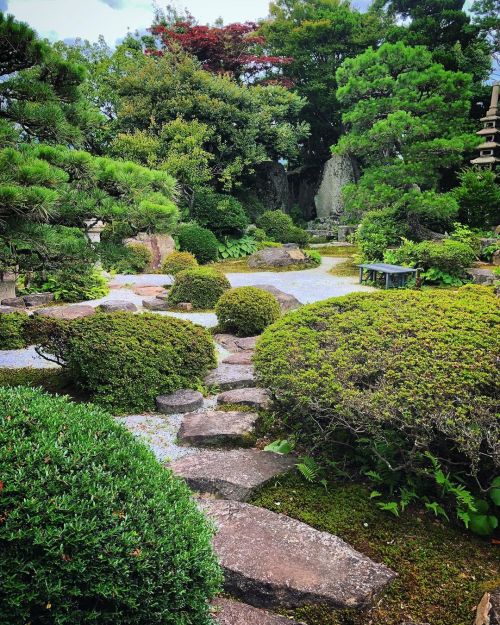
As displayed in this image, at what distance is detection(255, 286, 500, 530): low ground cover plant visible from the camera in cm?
257

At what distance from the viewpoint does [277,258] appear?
14547mm

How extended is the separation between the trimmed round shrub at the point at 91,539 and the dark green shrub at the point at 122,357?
8.36 ft

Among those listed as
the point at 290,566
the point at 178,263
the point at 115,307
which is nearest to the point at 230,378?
the point at 290,566

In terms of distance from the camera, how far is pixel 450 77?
12078mm

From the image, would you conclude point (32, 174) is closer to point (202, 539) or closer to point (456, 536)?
point (202, 539)

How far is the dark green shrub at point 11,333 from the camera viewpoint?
6180 millimetres

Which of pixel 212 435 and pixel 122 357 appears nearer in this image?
pixel 212 435

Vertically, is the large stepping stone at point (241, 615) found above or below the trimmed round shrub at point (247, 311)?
below

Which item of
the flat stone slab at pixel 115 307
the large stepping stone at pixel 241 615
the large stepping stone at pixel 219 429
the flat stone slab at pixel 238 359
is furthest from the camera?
the flat stone slab at pixel 115 307

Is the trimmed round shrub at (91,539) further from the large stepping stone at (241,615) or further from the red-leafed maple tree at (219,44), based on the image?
the red-leafed maple tree at (219,44)

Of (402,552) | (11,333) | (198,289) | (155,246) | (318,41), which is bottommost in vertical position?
(402,552)

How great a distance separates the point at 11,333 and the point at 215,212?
11.8 m

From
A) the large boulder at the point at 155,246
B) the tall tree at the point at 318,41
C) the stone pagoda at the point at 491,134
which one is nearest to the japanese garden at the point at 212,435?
the large boulder at the point at 155,246

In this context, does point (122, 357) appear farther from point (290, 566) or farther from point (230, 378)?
point (290, 566)
